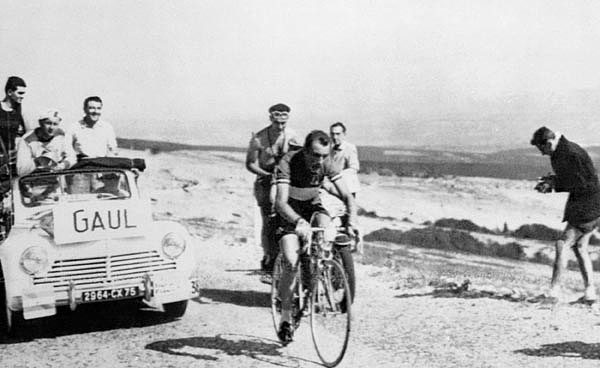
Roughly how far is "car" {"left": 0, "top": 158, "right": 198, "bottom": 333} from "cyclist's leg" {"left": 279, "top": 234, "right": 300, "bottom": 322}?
1608 millimetres

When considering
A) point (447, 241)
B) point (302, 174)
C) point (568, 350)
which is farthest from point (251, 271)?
point (447, 241)

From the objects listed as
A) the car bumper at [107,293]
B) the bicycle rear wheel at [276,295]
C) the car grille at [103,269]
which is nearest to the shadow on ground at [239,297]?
the car bumper at [107,293]

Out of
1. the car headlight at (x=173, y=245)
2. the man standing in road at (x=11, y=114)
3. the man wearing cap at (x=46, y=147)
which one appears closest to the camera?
the car headlight at (x=173, y=245)

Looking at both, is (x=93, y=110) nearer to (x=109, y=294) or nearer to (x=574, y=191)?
(x=109, y=294)

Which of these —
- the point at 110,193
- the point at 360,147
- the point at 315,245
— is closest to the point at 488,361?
the point at 315,245

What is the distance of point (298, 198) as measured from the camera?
253 inches

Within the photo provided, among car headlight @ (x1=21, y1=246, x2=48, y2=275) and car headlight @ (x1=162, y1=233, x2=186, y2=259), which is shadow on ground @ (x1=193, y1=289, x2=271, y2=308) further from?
car headlight @ (x1=21, y1=246, x2=48, y2=275)

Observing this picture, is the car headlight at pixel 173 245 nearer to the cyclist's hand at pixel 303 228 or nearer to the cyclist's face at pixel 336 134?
the cyclist's hand at pixel 303 228

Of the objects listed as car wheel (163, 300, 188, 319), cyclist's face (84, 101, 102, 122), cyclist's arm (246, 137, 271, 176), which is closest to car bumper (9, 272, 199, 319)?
car wheel (163, 300, 188, 319)

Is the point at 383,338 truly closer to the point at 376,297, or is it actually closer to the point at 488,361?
the point at 488,361

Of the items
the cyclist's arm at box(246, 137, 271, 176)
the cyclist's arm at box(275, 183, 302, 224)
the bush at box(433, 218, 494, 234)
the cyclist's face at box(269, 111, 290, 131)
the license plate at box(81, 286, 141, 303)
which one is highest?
the cyclist's face at box(269, 111, 290, 131)

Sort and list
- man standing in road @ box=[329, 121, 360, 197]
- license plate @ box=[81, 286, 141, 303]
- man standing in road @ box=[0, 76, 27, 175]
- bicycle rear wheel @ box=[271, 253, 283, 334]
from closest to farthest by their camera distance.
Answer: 1. bicycle rear wheel @ box=[271, 253, 283, 334]
2. license plate @ box=[81, 286, 141, 303]
3. man standing in road @ box=[0, 76, 27, 175]
4. man standing in road @ box=[329, 121, 360, 197]

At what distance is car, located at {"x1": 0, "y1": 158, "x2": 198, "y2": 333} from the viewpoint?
7004mm

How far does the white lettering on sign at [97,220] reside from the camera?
728cm
